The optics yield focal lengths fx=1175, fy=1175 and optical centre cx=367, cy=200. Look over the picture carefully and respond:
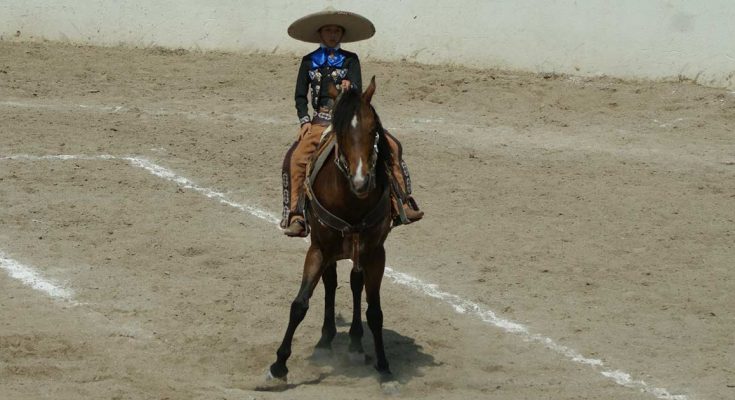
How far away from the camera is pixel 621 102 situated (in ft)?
48.5

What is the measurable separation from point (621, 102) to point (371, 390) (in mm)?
8001

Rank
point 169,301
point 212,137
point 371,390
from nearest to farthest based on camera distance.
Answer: point 371,390, point 169,301, point 212,137

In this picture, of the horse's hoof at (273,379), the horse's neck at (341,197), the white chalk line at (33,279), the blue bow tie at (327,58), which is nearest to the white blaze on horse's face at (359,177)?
the horse's neck at (341,197)

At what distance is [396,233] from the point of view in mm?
11203

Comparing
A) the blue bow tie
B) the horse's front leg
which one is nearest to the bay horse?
the horse's front leg

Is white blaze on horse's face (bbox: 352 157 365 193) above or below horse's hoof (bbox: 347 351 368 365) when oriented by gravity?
above

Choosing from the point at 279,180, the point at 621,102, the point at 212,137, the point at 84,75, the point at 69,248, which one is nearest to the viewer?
the point at 69,248

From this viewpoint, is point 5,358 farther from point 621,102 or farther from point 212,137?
point 621,102

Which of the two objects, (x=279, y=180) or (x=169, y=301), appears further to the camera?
(x=279, y=180)

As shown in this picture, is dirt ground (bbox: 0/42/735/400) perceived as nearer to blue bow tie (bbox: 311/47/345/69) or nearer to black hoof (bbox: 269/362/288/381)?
black hoof (bbox: 269/362/288/381)

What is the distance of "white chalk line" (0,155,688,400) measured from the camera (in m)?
7.94

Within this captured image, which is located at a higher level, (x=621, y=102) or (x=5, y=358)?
(x=621, y=102)

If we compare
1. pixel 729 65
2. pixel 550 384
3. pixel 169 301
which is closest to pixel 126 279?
pixel 169 301

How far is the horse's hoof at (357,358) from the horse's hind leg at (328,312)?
0.19 meters
